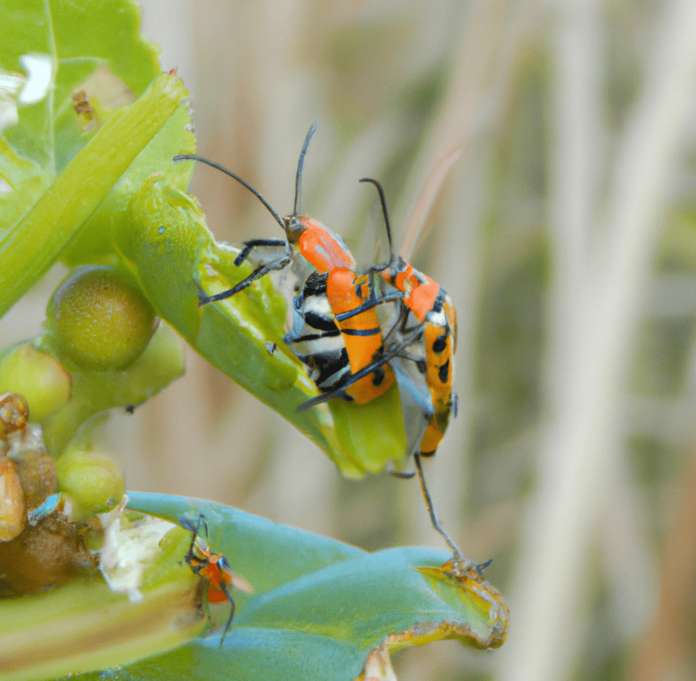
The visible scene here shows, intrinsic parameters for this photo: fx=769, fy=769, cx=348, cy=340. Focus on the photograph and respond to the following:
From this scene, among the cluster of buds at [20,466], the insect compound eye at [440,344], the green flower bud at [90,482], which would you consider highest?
the cluster of buds at [20,466]

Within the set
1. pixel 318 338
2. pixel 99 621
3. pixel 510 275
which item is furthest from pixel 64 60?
pixel 510 275

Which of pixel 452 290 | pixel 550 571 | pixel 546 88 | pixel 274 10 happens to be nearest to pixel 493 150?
pixel 546 88

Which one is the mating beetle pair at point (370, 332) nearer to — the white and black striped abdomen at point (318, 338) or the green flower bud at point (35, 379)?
the white and black striped abdomen at point (318, 338)

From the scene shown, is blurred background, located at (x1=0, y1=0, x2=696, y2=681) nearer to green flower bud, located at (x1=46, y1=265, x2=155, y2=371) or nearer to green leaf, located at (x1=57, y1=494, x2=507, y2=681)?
green leaf, located at (x1=57, y1=494, x2=507, y2=681)

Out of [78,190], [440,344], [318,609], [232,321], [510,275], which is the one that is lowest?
[510,275]

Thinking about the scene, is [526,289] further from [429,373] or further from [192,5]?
[429,373]

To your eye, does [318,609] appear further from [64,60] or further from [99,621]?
[64,60]

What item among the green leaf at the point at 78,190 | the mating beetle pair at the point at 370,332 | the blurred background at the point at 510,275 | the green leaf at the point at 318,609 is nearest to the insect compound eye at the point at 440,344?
the mating beetle pair at the point at 370,332
